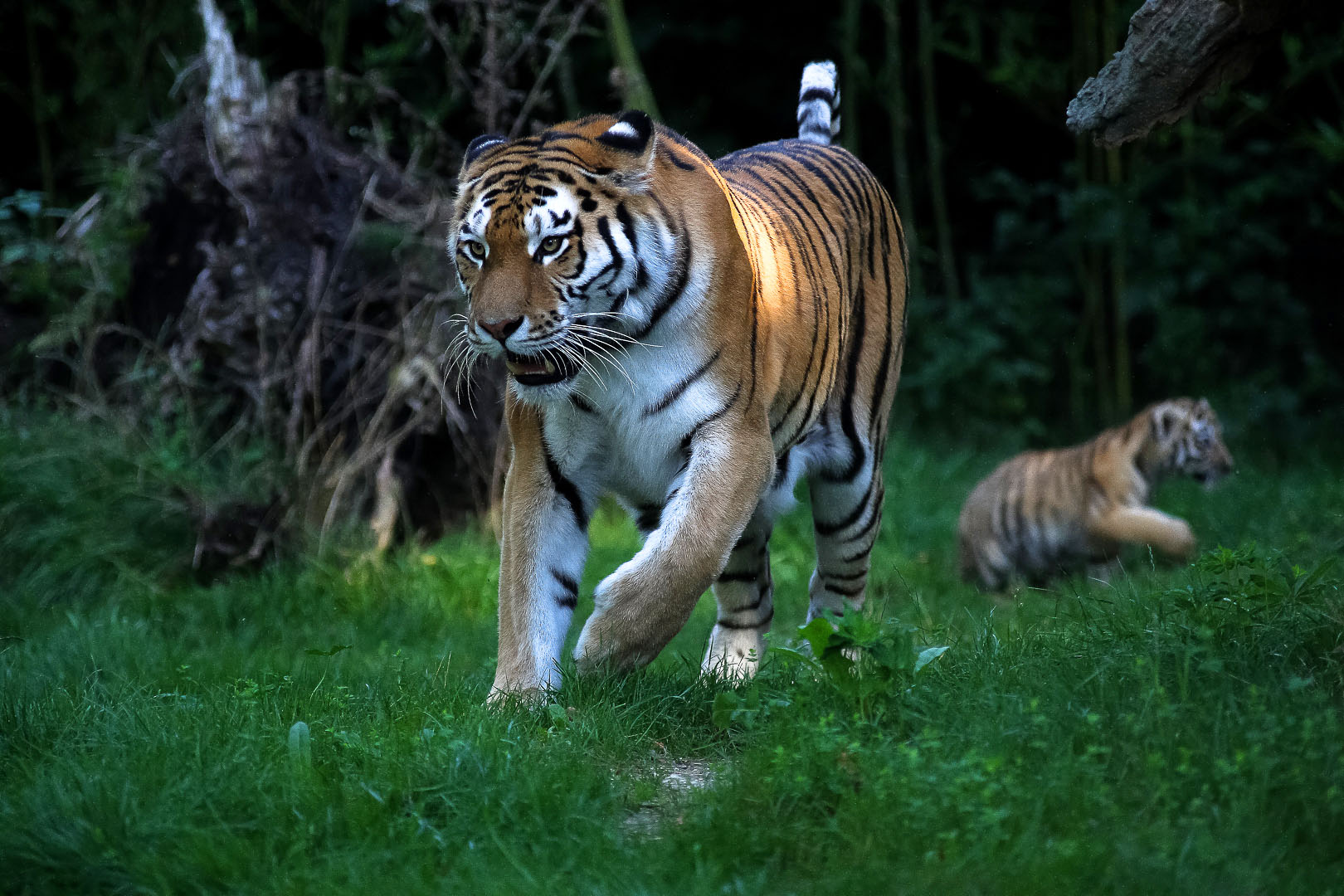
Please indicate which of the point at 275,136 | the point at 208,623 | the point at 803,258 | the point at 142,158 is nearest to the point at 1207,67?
the point at 803,258

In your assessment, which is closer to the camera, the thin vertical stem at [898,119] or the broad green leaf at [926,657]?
the broad green leaf at [926,657]

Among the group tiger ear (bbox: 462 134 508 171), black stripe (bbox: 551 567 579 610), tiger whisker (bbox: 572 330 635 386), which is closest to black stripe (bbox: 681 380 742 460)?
tiger whisker (bbox: 572 330 635 386)

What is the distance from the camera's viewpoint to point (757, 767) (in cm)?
274

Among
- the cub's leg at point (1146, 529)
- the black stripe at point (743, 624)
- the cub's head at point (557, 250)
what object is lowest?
the cub's leg at point (1146, 529)

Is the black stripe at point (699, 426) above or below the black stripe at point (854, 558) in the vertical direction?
above

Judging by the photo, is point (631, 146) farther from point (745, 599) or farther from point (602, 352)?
point (745, 599)

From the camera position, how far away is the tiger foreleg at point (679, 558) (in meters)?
3.24

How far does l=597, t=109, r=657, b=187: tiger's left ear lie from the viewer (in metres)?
3.44

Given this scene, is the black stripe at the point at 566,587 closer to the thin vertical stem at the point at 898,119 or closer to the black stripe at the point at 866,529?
the black stripe at the point at 866,529

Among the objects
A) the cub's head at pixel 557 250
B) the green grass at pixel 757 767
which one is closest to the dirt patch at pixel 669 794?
the green grass at pixel 757 767

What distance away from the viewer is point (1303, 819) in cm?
239

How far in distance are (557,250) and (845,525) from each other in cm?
164

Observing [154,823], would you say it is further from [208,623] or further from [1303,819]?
[208,623]

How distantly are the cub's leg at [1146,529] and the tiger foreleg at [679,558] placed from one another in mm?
3423
